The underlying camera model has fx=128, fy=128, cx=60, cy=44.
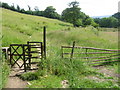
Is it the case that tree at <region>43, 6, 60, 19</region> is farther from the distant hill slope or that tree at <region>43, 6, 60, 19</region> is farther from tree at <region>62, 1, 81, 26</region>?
the distant hill slope

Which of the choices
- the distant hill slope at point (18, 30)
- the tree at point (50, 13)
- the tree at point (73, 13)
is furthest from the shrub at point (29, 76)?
the tree at point (50, 13)

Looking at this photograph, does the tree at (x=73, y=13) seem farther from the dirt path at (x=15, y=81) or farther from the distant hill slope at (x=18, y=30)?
the dirt path at (x=15, y=81)


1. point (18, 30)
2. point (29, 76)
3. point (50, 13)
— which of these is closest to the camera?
point (29, 76)

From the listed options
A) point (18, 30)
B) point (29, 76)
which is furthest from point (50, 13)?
point (29, 76)

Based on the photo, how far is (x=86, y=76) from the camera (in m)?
6.50

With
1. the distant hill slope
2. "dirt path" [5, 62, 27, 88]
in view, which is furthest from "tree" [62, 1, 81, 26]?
"dirt path" [5, 62, 27, 88]

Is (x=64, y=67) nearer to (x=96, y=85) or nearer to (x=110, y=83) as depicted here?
→ (x=96, y=85)

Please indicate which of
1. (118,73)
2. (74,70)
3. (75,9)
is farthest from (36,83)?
(75,9)

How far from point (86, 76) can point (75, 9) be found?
4288cm

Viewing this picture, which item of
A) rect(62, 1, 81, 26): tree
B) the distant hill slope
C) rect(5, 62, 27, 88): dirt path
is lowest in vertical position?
rect(5, 62, 27, 88): dirt path

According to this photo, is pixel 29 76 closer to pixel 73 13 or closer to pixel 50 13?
pixel 73 13

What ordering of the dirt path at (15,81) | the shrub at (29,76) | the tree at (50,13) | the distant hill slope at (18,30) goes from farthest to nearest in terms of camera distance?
1. the tree at (50,13)
2. the distant hill slope at (18,30)
3. the shrub at (29,76)
4. the dirt path at (15,81)

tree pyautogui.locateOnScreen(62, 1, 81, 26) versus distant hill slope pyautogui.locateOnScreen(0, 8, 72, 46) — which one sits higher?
tree pyautogui.locateOnScreen(62, 1, 81, 26)

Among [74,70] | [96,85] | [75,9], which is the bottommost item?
[96,85]
